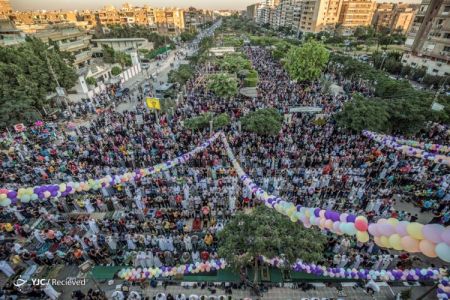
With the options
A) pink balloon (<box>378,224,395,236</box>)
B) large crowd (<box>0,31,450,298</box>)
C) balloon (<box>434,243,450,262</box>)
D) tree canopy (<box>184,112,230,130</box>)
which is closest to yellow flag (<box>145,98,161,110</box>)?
large crowd (<box>0,31,450,298</box>)

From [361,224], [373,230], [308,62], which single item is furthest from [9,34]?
[373,230]

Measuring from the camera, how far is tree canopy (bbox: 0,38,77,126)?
65.5 feet

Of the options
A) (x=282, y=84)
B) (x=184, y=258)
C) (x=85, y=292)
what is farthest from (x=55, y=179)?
(x=282, y=84)

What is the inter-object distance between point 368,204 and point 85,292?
42.8 ft

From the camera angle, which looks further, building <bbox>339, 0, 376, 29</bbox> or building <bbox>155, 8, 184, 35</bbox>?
building <bbox>155, 8, 184, 35</bbox>

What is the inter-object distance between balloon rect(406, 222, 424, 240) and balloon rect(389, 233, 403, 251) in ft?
0.91

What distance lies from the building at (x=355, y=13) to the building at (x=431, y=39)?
137 ft

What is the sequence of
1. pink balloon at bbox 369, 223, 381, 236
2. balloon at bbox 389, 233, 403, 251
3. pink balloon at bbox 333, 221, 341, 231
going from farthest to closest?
pink balloon at bbox 333, 221, 341, 231, pink balloon at bbox 369, 223, 381, 236, balloon at bbox 389, 233, 403, 251

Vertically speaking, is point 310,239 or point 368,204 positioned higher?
point 310,239

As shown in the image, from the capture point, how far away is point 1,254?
32.7ft

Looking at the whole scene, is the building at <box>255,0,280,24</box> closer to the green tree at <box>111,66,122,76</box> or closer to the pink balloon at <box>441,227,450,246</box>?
the green tree at <box>111,66,122,76</box>

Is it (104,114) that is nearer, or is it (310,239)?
(310,239)

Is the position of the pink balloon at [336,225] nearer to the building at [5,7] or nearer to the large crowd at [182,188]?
the large crowd at [182,188]

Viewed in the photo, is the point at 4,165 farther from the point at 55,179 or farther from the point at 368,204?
the point at 368,204
